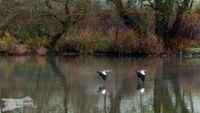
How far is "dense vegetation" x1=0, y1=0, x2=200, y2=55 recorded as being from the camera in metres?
34.9

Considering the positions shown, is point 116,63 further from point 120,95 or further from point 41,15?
point 120,95

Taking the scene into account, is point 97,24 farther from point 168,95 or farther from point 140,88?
point 168,95

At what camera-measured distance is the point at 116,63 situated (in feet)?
95.5

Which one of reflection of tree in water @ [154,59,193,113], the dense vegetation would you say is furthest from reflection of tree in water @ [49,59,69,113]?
the dense vegetation

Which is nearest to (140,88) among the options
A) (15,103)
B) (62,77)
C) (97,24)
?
(62,77)

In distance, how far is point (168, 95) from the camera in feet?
60.8

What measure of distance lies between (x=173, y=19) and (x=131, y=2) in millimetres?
3061

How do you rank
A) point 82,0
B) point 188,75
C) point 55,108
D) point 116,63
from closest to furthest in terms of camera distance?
point 55,108 < point 188,75 < point 116,63 < point 82,0

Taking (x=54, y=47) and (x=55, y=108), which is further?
(x=54, y=47)

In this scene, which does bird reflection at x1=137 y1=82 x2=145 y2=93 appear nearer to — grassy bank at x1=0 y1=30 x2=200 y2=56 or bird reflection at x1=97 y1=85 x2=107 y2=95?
bird reflection at x1=97 y1=85 x2=107 y2=95

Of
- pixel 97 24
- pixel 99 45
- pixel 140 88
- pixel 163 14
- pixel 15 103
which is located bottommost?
pixel 99 45

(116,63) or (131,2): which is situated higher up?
(131,2)

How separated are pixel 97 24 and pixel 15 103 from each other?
2002 cm

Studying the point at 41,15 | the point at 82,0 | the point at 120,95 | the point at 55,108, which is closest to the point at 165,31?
the point at 82,0
